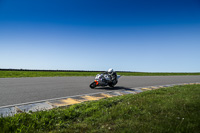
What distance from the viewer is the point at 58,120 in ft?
14.3

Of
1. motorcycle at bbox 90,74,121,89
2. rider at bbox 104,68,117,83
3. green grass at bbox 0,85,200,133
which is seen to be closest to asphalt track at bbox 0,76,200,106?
motorcycle at bbox 90,74,121,89

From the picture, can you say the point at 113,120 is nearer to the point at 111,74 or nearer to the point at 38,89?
the point at 38,89

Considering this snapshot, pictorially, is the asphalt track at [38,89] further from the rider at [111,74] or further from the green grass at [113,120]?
the green grass at [113,120]

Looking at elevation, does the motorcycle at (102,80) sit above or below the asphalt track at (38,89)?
above

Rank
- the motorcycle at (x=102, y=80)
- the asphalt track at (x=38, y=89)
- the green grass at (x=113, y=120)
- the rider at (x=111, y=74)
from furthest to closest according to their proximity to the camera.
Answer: the rider at (x=111, y=74)
the motorcycle at (x=102, y=80)
the asphalt track at (x=38, y=89)
the green grass at (x=113, y=120)

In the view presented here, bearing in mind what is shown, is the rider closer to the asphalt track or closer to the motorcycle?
the motorcycle

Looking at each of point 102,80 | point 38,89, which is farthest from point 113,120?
point 38,89

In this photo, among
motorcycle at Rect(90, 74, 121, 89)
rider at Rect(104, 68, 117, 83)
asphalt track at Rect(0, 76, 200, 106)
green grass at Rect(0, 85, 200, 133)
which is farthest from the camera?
rider at Rect(104, 68, 117, 83)

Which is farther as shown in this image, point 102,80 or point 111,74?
point 111,74

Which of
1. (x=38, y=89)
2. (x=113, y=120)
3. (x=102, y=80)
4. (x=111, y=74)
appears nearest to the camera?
(x=113, y=120)

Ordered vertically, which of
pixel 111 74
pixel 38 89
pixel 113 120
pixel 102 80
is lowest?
pixel 113 120

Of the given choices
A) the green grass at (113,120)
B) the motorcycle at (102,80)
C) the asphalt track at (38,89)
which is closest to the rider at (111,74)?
the motorcycle at (102,80)

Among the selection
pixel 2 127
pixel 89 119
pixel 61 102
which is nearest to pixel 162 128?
pixel 89 119

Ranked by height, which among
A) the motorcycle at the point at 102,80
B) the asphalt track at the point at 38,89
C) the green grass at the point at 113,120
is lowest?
the green grass at the point at 113,120
